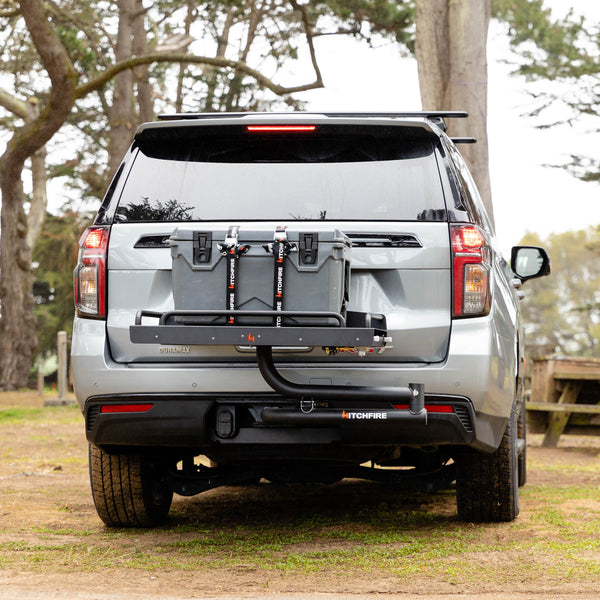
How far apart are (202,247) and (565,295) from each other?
7875 centimetres

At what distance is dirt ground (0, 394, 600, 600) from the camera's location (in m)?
4.10

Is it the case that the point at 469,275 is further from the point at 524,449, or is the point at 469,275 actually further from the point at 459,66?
the point at 459,66

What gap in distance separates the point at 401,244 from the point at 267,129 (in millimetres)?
901

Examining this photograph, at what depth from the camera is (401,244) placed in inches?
179

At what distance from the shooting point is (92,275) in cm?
471

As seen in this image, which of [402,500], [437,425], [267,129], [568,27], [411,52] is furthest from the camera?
[568,27]

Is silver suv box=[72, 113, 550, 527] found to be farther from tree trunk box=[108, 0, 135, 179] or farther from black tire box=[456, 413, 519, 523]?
tree trunk box=[108, 0, 135, 179]

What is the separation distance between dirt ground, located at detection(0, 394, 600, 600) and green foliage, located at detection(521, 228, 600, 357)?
67.9 meters

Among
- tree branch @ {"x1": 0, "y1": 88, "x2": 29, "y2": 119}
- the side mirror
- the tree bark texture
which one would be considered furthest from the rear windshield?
tree branch @ {"x1": 0, "y1": 88, "x2": 29, "y2": 119}

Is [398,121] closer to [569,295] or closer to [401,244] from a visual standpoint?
[401,244]

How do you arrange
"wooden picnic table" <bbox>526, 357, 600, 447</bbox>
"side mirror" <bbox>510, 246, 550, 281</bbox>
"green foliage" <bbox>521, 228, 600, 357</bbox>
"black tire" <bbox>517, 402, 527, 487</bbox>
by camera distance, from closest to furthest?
"side mirror" <bbox>510, 246, 550, 281</bbox>, "black tire" <bbox>517, 402, 527, 487</bbox>, "wooden picnic table" <bbox>526, 357, 600, 447</bbox>, "green foliage" <bbox>521, 228, 600, 357</bbox>

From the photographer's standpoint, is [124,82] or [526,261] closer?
[526,261]

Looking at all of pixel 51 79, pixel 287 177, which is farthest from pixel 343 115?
pixel 51 79

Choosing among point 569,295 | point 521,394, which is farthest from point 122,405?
point 569,295
